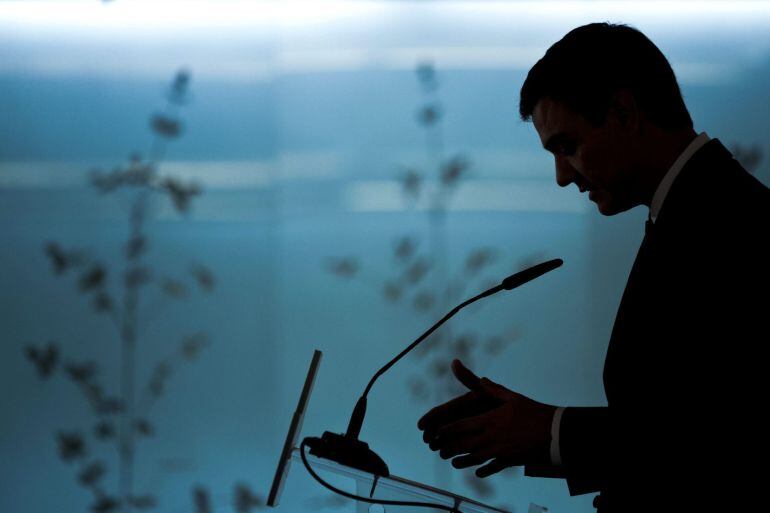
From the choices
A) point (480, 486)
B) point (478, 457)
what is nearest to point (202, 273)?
point (480, 486)

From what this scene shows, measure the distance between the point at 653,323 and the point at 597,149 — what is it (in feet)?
0.93

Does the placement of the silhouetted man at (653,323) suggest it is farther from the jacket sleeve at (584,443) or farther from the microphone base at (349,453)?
the microphone base at (349,453)

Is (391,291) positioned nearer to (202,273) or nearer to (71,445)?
(202,273)

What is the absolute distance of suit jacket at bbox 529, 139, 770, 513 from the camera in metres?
0.97

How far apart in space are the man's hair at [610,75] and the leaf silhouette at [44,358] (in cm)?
202

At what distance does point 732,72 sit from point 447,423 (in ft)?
7.31

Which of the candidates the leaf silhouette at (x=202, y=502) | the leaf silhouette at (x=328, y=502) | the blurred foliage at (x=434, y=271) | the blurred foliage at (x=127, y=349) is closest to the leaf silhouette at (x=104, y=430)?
the blurred foliage at (x=127, y=349)

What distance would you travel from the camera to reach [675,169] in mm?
1145

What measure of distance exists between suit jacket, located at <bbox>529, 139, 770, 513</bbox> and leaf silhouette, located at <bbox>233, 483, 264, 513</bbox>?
1.76m

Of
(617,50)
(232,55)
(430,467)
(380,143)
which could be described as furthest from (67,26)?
(617,50)

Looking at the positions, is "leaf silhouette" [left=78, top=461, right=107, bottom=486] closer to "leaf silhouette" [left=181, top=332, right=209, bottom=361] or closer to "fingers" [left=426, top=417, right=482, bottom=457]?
"leaf silhouette" [left=181, top=332, right=209, bottom=361]

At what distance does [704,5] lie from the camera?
9.22 feet

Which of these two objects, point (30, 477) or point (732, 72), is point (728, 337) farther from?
point (30, 477)

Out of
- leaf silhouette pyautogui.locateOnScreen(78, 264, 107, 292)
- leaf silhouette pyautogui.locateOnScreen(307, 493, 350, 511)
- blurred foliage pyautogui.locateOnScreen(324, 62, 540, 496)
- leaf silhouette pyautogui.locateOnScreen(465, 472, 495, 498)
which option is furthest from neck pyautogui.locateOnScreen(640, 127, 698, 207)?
leaf silhouette pyautogui.locateOnScreen(78, 264, 107, 292)
